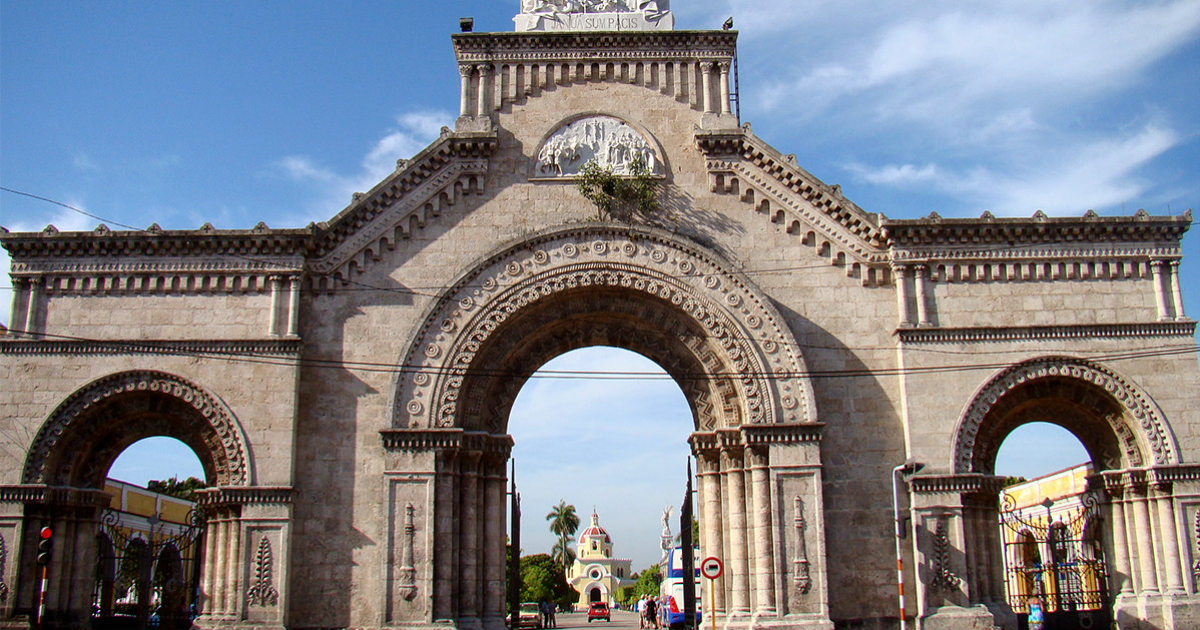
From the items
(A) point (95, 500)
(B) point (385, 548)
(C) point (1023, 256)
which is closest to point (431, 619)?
(B) point (385, 548)

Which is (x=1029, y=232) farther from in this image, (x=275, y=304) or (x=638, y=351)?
(x=275, y=304)

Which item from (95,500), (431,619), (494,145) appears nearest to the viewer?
(431,619)

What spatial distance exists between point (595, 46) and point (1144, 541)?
1389 cm

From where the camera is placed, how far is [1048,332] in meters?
17.8

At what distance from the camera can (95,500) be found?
17.8 meters

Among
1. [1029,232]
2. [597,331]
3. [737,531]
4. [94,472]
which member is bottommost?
[737,531]

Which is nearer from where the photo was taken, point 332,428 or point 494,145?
point 332,428

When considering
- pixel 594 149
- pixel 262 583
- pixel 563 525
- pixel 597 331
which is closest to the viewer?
pixel 262 583

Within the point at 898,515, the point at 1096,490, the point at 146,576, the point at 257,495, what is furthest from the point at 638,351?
the point at 146,576

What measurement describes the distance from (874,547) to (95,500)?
46.6 feet

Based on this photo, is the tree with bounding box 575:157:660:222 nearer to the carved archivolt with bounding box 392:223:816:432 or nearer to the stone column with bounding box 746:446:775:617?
the carved archivolt with bounding box 392:223:816:432

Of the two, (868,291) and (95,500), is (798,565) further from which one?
(95,500)

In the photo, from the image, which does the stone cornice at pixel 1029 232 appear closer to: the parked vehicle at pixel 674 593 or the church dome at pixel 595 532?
the parked vehicle at pixel 674 593

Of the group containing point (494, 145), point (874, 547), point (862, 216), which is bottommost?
point (874, 547)
